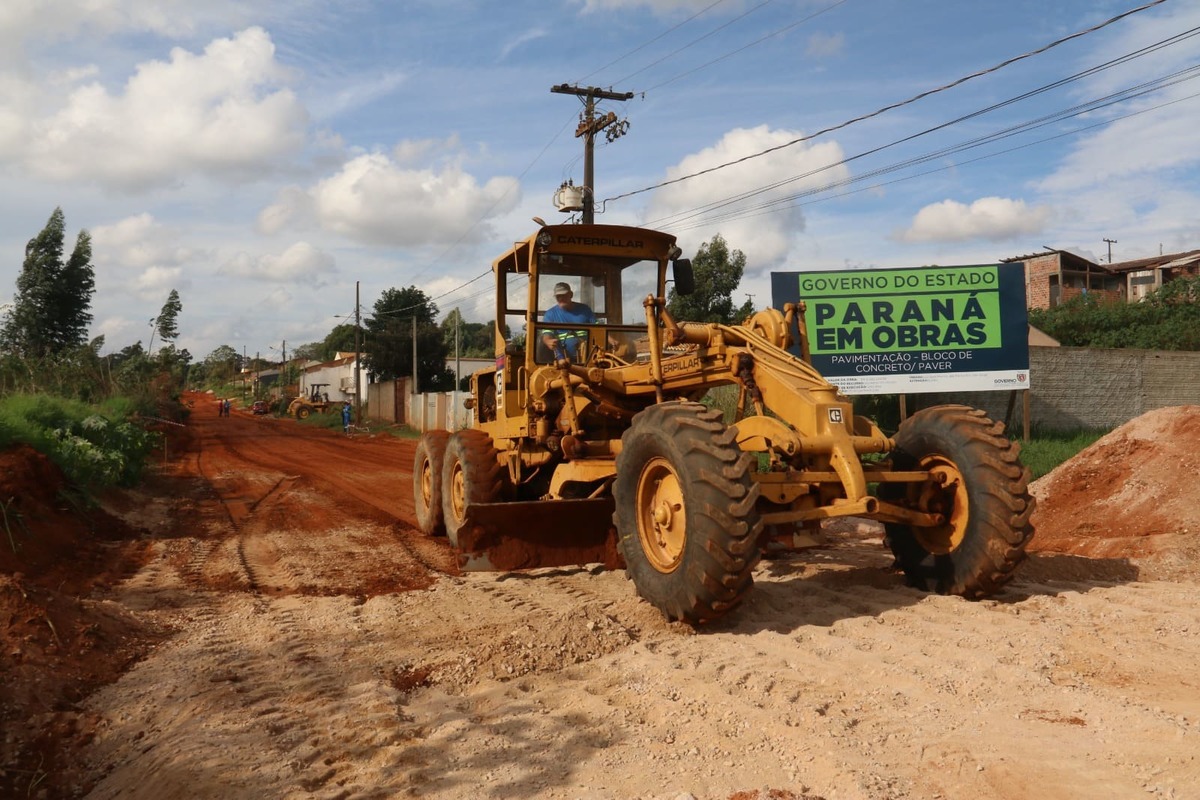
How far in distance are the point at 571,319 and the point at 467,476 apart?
1.76 m

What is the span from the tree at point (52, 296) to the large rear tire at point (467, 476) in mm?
18358

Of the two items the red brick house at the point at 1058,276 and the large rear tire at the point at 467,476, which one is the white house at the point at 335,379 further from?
the large rear tire at the point at 467,476

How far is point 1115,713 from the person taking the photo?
3.92 metres

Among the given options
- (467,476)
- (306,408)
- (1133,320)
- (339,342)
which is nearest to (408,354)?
(306,408)

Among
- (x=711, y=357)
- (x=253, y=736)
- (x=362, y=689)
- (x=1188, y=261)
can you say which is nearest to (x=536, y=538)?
(x=711, y=357)

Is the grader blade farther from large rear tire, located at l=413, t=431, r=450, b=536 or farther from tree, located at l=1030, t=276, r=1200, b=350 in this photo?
tree, located at l=1030, t=276, r=1200, b=350

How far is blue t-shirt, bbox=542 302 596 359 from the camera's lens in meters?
7.84

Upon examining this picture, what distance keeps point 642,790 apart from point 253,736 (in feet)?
5.88

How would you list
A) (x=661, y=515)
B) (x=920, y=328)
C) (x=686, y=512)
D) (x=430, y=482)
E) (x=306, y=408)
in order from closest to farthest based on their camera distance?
(x=686, y=512)
(x=661, y=515)
(x=430, y=482)
(x=920, y=328)
(x=306, y=408)

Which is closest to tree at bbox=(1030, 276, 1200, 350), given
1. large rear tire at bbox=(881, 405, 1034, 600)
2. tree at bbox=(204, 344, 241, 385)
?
large rear tire at bbox=(881, 405, 1034, 600)

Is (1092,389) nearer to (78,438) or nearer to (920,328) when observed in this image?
(920,328)

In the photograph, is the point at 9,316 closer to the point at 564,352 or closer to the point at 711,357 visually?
the point at 564,352

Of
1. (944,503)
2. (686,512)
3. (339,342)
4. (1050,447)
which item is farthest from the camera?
(339,342)

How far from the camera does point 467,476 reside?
828 cm
